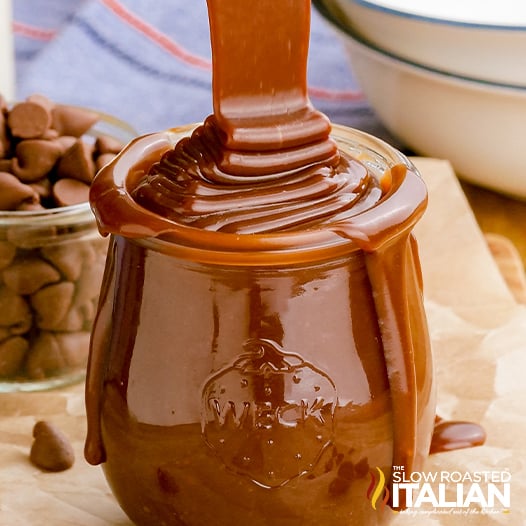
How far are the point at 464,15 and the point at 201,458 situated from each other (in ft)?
3.21

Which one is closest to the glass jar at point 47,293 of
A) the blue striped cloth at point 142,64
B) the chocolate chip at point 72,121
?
the chocolate chip at point 72,121

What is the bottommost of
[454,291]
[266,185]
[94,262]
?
[454,291]

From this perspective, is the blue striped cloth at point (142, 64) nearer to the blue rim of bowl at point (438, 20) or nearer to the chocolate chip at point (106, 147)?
the blue rim of bowl at point (438, 20)

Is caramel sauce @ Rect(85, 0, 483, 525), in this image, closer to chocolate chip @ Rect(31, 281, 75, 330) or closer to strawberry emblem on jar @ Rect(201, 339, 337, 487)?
strawberry emblem on jar @ Rect(201, 339, 337, 487)

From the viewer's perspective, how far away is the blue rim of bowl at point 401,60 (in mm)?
1243

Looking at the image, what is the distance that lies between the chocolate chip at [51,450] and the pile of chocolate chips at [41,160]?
23cm

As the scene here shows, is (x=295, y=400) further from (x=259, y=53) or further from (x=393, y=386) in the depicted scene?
(x=259, y=53)

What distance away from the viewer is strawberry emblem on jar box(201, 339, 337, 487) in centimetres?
63

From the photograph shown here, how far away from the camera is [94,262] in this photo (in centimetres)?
100

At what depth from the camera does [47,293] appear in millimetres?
966

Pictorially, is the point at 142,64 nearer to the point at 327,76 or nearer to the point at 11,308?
the point at 327,76

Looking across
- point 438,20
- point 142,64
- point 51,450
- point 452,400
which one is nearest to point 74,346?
point 51,450

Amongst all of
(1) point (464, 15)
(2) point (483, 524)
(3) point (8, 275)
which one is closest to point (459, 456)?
(2) point (483, 524)

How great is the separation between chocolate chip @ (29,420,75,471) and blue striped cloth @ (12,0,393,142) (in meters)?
0.84
